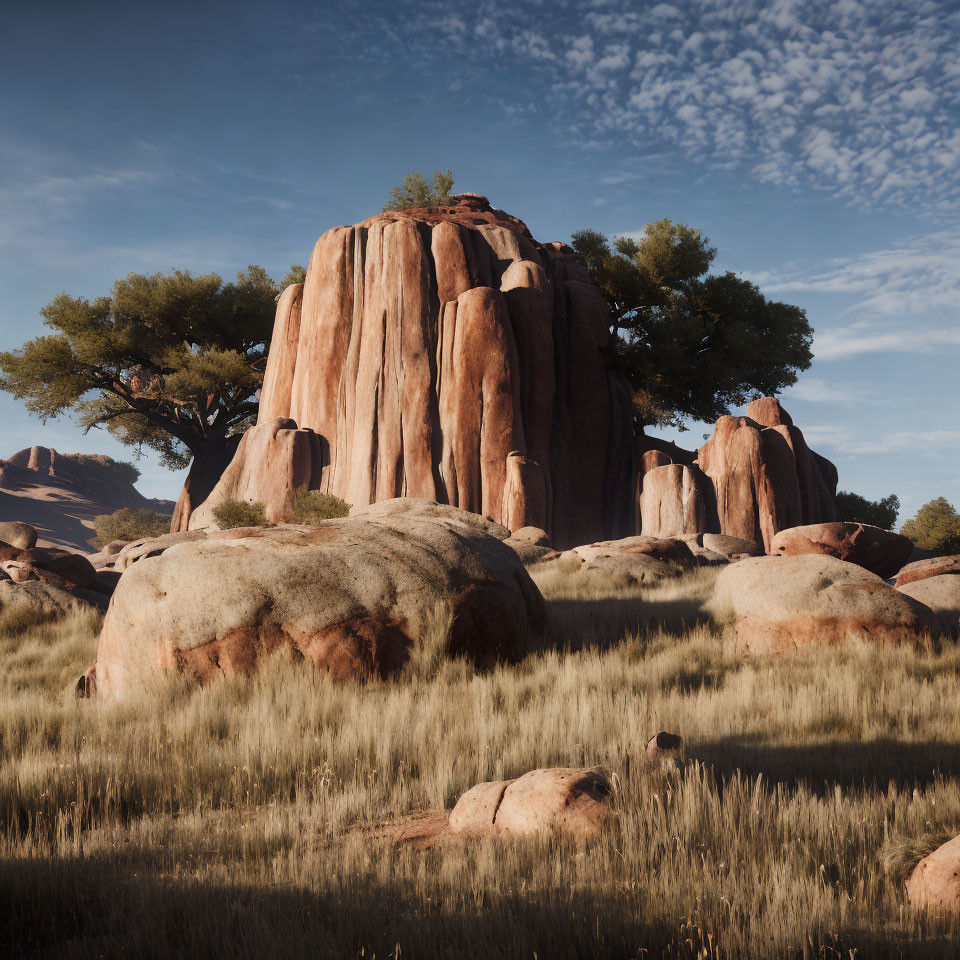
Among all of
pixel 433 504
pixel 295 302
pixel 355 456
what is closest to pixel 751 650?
pixel 433 504

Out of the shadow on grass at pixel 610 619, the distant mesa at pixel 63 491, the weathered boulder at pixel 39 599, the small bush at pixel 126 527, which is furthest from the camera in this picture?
the distant mesa at pixel 63 491

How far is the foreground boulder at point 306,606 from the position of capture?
21.9ft

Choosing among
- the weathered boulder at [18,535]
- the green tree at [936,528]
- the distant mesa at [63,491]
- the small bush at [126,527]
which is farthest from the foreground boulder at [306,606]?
the distant mesa at [63,491]

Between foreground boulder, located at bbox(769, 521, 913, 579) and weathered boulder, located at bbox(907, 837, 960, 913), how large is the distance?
1072cm

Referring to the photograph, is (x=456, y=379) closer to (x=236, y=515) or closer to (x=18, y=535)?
(x=236, y=515)

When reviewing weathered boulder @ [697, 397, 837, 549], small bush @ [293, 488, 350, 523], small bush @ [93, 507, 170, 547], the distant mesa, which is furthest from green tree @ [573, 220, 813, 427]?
the distant mesa

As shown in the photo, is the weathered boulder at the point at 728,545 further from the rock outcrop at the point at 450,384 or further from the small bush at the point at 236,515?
the small bush at the point at 236,515

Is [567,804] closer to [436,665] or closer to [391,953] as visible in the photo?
[391,953]

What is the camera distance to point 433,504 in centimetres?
1485

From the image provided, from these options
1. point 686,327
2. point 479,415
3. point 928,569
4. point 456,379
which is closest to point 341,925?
point 928,569

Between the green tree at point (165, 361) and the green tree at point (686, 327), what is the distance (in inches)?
603

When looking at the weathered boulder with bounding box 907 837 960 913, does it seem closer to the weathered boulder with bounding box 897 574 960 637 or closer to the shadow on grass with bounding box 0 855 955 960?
the shadow on grass with bounding box 0 855 955 960

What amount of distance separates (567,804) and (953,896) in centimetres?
154

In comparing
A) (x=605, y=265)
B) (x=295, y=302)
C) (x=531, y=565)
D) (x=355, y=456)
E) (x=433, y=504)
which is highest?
(x=605, y=265)
